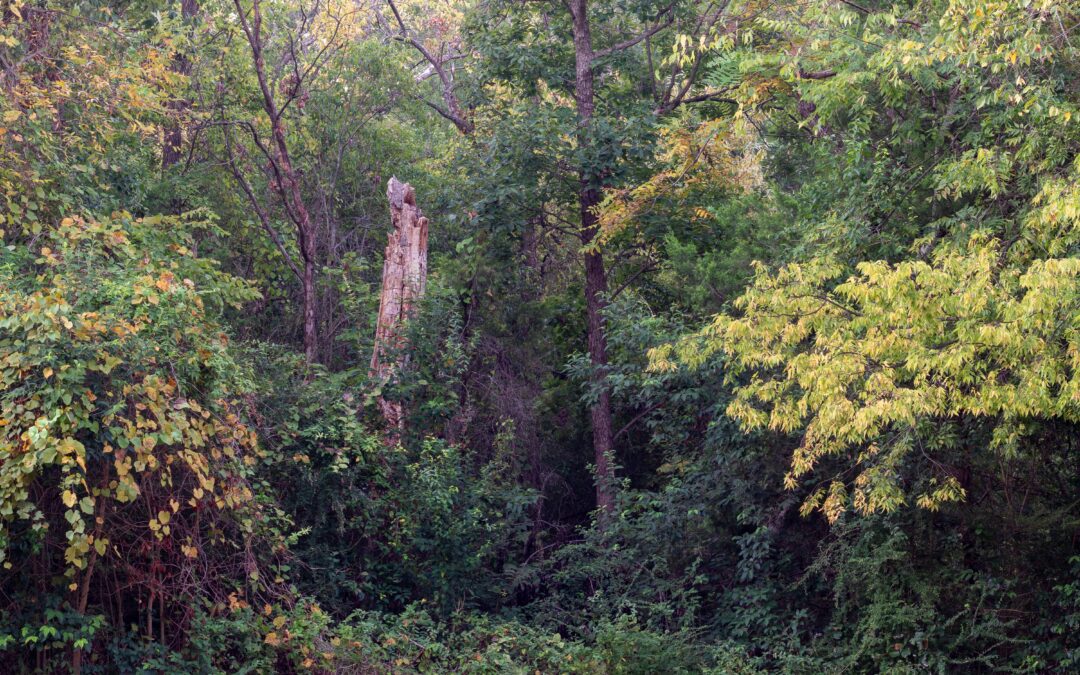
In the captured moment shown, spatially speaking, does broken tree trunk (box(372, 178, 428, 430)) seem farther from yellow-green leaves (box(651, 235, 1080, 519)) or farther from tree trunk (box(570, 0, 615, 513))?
yellow-green leaves (box(651, 235, 1080, 519))

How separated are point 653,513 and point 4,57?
794 cm

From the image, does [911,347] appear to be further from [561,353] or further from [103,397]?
[561,353]

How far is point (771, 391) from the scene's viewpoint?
915 cm

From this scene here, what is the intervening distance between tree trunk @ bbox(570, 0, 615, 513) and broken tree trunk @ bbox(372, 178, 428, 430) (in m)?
2.16

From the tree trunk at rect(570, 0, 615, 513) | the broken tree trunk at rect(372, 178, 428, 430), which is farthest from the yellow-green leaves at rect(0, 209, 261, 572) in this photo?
the tree trunk at rect(570, 0, 615, 513)

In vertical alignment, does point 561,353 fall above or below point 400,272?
below

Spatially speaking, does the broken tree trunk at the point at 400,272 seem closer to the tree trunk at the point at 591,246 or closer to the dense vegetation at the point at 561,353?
the dense vegetation at the point at 561,353

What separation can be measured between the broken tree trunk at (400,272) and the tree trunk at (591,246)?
216cm

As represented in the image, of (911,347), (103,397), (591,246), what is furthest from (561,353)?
(103,397)

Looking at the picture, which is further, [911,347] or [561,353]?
[561,353]

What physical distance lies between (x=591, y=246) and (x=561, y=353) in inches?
93.6

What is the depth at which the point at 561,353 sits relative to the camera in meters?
15.2

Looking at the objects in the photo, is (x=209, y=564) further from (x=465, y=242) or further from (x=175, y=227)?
(x=465, y=242)

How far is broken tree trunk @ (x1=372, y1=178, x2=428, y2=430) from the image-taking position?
12.0m
